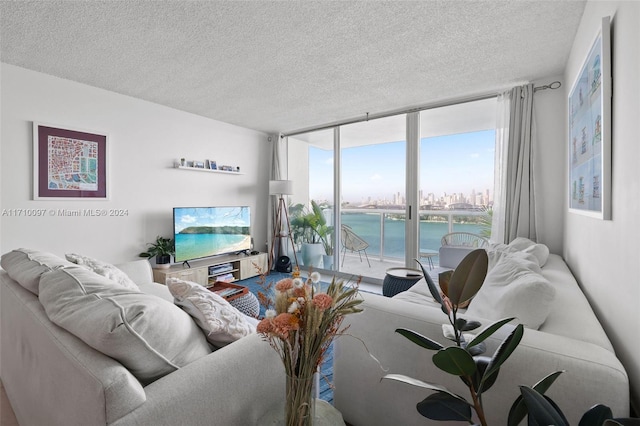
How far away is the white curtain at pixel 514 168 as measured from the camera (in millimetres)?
2963

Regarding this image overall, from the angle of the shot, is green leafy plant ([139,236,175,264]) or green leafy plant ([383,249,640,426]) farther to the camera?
green leafy plant ([139,236,175,264])

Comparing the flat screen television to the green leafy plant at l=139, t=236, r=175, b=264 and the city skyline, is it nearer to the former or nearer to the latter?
the green leafy plant at l=139, t=236, r=175, b=264

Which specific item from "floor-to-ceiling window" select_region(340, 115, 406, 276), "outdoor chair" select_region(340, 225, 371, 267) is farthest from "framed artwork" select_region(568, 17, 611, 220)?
"outdoor chair" select_region(340, 225, 371, 267)

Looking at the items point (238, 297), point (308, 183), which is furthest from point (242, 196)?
point (238, 297)

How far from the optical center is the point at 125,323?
81 centimetres

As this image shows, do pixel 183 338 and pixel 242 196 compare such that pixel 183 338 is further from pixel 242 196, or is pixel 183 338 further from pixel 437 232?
pixel 242 196

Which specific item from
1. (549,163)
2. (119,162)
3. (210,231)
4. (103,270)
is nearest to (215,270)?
(210,231)

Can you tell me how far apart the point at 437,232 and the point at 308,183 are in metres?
2.30

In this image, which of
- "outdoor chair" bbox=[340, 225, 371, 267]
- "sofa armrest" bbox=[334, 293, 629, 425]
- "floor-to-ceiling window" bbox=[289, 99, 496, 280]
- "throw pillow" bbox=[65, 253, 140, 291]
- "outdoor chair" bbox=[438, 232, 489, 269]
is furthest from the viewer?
"outdoor chair" bbox=[340, 225, 371, 267]

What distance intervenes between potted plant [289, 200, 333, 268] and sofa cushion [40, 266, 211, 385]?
3.68 metres

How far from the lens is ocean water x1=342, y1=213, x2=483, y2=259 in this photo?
376 cm

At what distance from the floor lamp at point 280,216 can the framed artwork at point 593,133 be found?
3508mm

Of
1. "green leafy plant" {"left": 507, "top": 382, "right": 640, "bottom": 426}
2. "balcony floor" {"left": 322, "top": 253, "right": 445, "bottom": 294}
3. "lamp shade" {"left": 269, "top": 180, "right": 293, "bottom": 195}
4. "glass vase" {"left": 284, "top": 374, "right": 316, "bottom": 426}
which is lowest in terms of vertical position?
"balcony floor" {"left": 322, "top": 253, "right": 445, "bottom": 294}

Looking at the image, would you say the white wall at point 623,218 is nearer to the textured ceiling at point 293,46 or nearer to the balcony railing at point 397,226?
the textured ceiling at point 293,46
